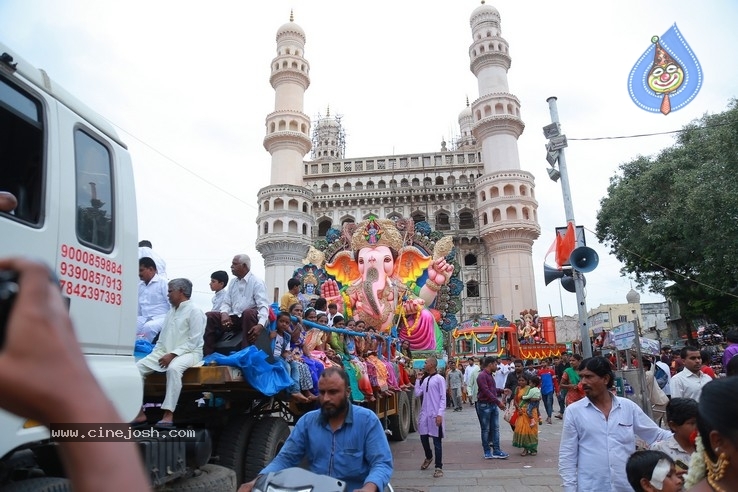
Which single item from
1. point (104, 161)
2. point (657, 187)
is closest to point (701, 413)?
point (104, 161)

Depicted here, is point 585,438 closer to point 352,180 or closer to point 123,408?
point 123,408

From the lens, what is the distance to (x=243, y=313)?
531cm

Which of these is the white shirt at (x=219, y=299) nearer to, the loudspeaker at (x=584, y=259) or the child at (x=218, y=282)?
the child at (x=218, y=282)

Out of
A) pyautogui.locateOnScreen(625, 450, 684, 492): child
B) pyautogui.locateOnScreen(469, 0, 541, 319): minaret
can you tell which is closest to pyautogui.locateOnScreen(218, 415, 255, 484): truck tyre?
pyautogui.locateOnScreen(625, 450, 684, 492): child

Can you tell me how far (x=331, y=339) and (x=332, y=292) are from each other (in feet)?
37.6

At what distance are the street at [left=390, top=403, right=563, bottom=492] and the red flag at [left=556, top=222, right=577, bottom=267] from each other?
347cm

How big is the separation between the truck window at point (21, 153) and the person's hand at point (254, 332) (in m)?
2.58

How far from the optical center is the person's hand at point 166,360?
420 centimetres

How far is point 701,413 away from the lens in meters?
1.64

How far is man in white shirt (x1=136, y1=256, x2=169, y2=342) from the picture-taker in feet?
16.7

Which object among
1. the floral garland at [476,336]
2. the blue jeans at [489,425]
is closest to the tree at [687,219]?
the floral garland at [476,336]

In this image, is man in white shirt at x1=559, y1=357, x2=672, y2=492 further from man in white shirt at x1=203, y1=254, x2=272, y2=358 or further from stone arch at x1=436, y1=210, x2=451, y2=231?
stone arch at x1=436, y1=210, x2=451, y2=231

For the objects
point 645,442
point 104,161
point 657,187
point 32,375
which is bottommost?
point 645,442

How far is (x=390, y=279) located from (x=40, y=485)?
644 inches
